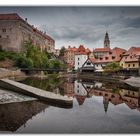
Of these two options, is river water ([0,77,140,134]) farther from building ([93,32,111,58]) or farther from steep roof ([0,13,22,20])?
steep roof ([0,13,22,20])

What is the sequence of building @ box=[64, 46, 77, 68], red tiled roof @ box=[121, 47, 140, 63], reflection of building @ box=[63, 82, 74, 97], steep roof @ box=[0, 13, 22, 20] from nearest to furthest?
1. steep roof @ box=[0, 13, 22, 20]
2. red tiled roof @ box=[121, 47, 140, 63]
3. building @ box=[64, 46, 77, 68]
4. reflection of building @ box=[63, 82, 74, 97]

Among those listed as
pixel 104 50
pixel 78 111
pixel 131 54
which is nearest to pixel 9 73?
pixel 78 111

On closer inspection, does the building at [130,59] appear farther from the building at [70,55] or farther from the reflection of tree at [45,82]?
the reflection of tree at [45,82]

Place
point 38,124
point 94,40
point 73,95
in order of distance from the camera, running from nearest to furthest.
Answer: point 38,124 < point 94,40 < point 73,95

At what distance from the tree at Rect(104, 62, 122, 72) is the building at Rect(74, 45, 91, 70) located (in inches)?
21.3

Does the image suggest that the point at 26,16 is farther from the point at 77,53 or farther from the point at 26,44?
the point at 77,53

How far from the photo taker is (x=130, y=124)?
370 cm

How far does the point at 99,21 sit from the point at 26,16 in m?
1.24

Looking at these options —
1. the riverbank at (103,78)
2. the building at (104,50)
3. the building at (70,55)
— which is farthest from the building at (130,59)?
the building at (70,55)

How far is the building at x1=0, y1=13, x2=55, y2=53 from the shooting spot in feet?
15.2

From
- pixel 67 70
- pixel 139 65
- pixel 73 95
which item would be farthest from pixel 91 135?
pixel 139 65

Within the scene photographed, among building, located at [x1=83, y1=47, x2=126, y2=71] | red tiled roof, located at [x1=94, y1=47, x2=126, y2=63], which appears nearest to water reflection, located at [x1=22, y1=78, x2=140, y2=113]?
building, located at [x1=83, y1=47, x2=126, y2=71]

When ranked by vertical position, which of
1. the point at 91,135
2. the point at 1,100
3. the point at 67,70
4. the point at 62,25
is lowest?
the point at 91,135

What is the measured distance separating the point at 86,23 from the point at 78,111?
151 cm
